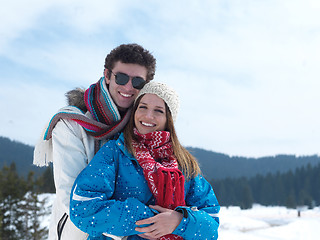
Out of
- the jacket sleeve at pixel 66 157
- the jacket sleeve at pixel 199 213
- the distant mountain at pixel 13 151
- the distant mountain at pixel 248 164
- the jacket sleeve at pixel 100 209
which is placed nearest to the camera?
the jacket sleeve at pixel 100 209

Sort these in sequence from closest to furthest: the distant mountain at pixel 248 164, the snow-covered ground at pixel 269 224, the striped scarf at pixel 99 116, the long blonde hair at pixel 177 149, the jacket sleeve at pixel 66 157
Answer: the jacket sleeve at pixel 66 157 → the long blonde hair at pixel 177 149 → the striped scarf at pixel 99 116 → the snow-covered ground at pixel 269 224 → the distant mountain at pixel 248 164

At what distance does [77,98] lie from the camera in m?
2.89

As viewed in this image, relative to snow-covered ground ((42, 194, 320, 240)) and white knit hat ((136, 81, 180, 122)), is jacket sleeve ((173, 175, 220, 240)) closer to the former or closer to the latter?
white knit hat ((136, 81, 180, 122))

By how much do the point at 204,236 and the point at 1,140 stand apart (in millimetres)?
105577

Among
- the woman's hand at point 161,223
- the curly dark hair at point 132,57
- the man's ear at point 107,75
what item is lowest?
the woman's hand at point 161,223

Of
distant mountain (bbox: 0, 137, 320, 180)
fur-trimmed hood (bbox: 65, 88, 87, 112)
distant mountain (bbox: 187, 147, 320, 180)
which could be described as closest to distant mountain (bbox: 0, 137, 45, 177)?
distant mountain (bbox: 0, 137, 320, 180)

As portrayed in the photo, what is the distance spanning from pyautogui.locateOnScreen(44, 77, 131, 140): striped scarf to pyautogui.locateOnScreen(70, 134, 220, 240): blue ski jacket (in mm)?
212

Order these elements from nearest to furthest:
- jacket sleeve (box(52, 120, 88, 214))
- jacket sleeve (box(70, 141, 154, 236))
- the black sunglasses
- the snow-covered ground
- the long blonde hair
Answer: jacket sleeve (box(70, 141, 154, 236)) → jacket sleeve (box(52, 120, 88, 214)) → the long blonde hair → the black sunglasses → the snow-covered ground

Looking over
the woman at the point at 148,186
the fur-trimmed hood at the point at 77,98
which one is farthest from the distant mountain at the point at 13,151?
the woman at the point at 148,186

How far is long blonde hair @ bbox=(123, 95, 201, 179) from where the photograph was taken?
7.93ft

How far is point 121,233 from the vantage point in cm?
207

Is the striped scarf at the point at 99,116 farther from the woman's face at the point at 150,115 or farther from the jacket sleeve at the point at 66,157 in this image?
the woman's face at the point at 150,115

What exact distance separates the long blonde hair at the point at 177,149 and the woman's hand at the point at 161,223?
1.13ft

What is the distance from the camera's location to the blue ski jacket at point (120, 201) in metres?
2.04
